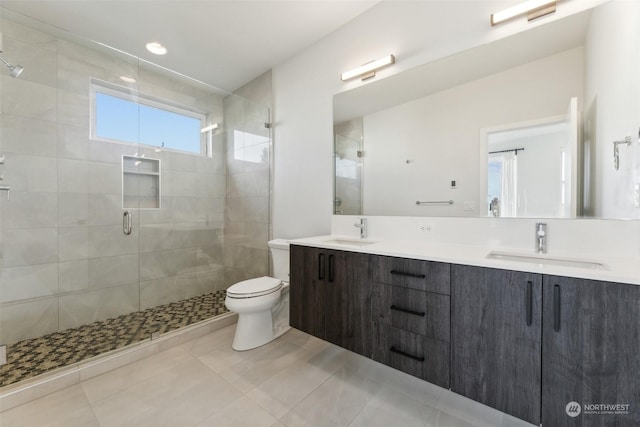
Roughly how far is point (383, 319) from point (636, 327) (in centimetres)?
90

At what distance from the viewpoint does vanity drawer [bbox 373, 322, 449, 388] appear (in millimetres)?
1187

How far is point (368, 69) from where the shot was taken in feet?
6.21

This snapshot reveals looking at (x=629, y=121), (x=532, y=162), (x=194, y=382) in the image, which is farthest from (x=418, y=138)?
(x=194, y=382)

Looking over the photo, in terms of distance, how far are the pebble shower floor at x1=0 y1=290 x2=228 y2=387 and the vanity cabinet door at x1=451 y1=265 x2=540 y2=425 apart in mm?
2090

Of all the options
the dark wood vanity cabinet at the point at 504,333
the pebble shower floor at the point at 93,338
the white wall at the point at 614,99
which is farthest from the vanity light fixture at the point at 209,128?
the white wall at the point at 614,99

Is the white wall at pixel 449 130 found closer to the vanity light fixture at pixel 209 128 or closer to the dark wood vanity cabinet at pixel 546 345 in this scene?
the dark wood vanity cabinet at pixel 546 345

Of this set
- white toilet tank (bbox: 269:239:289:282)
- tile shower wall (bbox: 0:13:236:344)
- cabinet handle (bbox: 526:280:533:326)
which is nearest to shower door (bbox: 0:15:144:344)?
tile shower wall (bbox: 0:13:236:344)

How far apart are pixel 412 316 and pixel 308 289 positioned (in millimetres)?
702

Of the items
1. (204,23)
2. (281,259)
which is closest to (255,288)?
(281,259)

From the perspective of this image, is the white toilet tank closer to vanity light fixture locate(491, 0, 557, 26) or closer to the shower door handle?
the shower door handle

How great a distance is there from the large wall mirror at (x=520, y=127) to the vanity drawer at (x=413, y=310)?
0.63 m

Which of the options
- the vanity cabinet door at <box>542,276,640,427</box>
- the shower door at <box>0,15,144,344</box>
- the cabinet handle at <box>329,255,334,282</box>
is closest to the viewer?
the vanity cabinet door at <box>542,276,640,427</box>

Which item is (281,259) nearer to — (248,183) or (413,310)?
(248,183)

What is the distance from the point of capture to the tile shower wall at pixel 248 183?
2.78m
